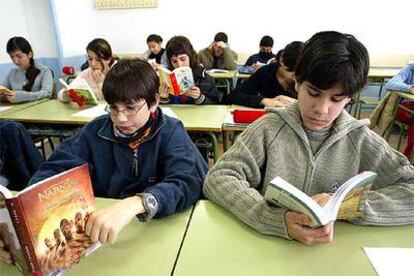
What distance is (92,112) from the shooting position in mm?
2320

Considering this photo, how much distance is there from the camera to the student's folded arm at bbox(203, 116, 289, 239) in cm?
84

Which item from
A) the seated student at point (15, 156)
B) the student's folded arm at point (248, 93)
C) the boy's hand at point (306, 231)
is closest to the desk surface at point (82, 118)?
the student's folded arm at point (248, 93)

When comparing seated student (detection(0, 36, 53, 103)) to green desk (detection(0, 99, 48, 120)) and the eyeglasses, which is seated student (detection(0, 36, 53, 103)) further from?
the eyeglasses

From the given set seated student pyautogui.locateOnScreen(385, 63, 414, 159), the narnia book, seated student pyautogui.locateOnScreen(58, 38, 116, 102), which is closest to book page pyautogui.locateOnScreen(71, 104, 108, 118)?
seated student pyautogui.locateOnScreen(58, 38, 116, 102)

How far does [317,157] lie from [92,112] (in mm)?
1780

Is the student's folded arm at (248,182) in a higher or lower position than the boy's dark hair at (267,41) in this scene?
lower

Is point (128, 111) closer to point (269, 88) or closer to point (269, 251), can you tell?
point (269, 251)

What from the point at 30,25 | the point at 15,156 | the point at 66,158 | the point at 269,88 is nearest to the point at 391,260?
the point at 66,158

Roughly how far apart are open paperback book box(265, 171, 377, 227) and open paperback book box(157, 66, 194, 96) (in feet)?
5.06

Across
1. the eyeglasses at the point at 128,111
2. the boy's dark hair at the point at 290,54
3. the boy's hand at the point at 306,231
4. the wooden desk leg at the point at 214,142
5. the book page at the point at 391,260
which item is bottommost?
the wooden desk leg at the point at 214,142

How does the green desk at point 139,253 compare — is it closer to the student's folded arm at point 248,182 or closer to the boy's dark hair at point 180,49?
the student's folded arm at point 248,182

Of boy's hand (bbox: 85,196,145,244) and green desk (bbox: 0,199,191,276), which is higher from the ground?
boy's hand (bbox: 85,196,145,244)

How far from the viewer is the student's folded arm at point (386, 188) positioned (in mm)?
867

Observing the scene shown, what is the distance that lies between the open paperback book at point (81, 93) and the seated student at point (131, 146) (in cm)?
128
